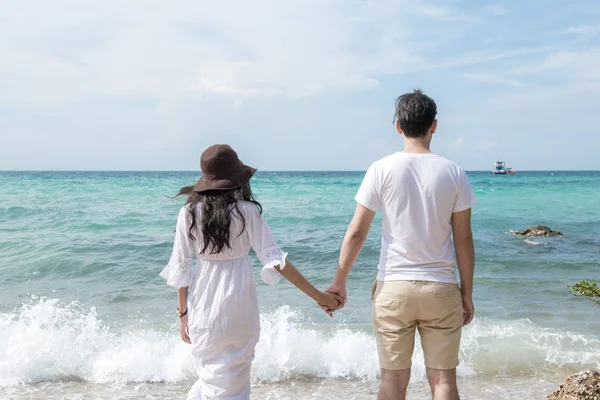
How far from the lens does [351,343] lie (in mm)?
6129

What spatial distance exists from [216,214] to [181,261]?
36 cm

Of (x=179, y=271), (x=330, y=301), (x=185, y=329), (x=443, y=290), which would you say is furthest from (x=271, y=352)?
(x=443, y=290)

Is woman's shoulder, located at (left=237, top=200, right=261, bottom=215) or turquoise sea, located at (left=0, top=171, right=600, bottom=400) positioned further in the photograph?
turquoise sea, located at (left=0, top=171, right=600, bottom=400)

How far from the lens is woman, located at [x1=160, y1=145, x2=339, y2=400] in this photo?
2947mm

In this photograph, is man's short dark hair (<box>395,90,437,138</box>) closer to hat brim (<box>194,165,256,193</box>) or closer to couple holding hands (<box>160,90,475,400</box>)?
couple holding hands (<box>160,90,475,400</box>)

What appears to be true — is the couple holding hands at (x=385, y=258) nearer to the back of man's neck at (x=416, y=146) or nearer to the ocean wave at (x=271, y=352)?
the back of man's neck at (x=416, y=146)

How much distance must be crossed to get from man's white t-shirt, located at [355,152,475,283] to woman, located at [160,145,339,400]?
61 cm

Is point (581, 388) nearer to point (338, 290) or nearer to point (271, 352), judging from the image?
point (338, 290)

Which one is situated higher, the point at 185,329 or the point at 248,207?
the point at 248,207

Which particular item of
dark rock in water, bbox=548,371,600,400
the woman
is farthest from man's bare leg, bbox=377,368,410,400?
dark rock in water, bbox=548,371,600,400

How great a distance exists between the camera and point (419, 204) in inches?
116

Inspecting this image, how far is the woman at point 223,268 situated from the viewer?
2947 mm

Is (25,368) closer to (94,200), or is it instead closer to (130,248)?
(130,248)

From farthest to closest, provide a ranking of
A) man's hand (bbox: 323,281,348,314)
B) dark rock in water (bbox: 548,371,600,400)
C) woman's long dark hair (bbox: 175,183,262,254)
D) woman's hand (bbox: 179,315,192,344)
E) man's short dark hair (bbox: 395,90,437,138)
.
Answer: dark rock in water (bbox: 548,371,600,400) < man's hand (bbox: 323,281,348,314) < woman's hand (bbox: 179,315,192,344) < man's short dark hair (bbox: 395,90,437,138) < woman's long dark hair (bbox: 175,183,262,254)
